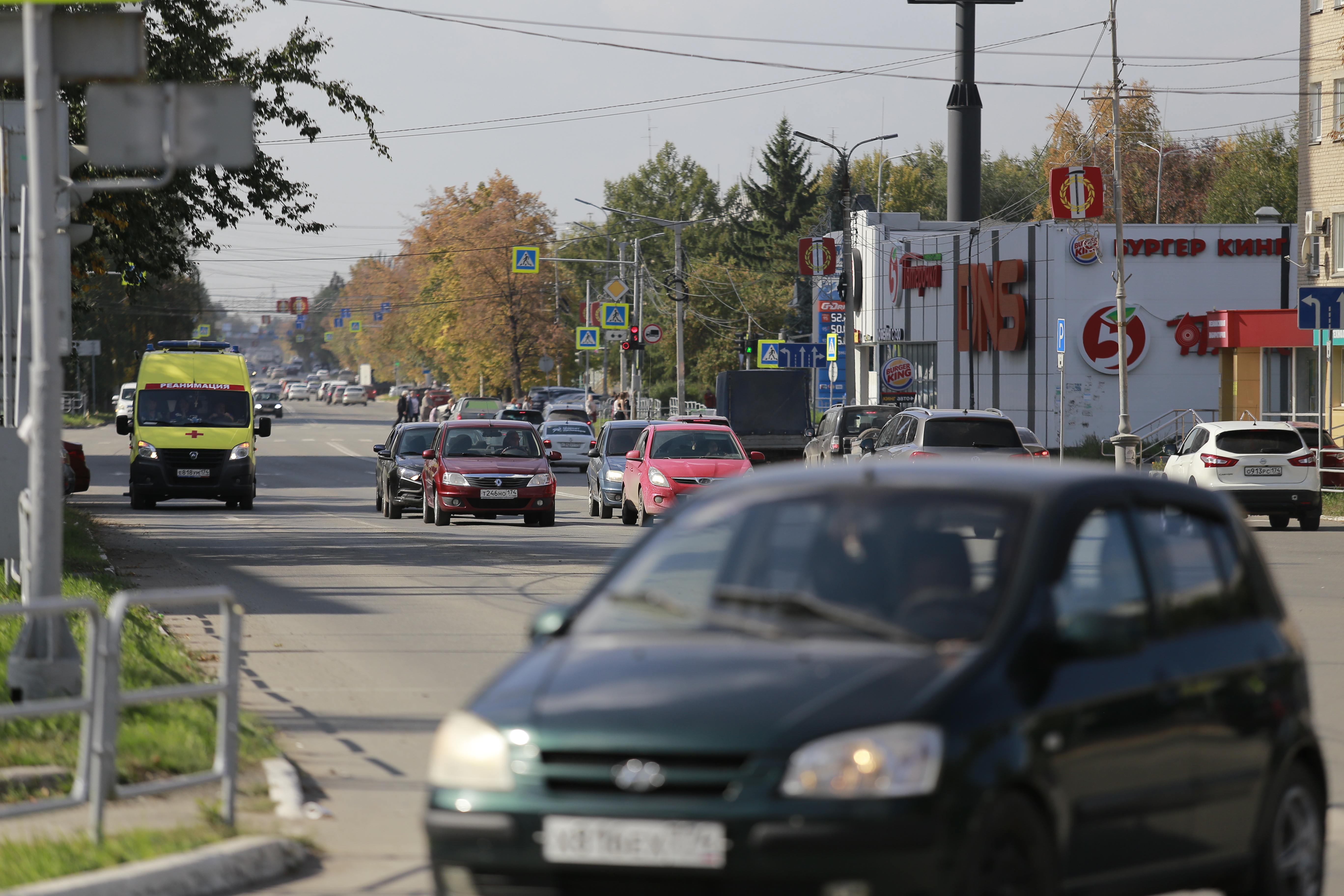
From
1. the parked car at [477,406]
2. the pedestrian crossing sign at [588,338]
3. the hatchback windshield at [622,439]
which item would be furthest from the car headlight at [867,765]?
the pedestrian crossing sign at [588,338]

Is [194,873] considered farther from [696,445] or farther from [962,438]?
[696,445]

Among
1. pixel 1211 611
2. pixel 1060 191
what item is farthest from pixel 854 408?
pixel 1211 611

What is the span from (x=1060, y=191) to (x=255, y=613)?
117 ft

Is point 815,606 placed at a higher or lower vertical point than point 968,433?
higher

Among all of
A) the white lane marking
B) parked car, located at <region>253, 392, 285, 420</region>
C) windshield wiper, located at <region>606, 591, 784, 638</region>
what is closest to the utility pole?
the white lane marking

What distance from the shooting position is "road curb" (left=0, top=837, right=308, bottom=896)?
18.9 feet

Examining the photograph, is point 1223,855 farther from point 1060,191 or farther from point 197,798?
point 1060,191

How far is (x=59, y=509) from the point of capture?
884cm

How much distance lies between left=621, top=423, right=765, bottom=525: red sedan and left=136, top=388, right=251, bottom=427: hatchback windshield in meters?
7.46

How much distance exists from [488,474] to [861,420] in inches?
530

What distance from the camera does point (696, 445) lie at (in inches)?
1115

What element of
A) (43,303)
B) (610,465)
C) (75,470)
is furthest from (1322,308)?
(43,303)

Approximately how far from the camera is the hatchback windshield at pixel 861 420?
3928 cm

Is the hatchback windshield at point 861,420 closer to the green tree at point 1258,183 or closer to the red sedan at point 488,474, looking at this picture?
the red sedan at point 488,474
